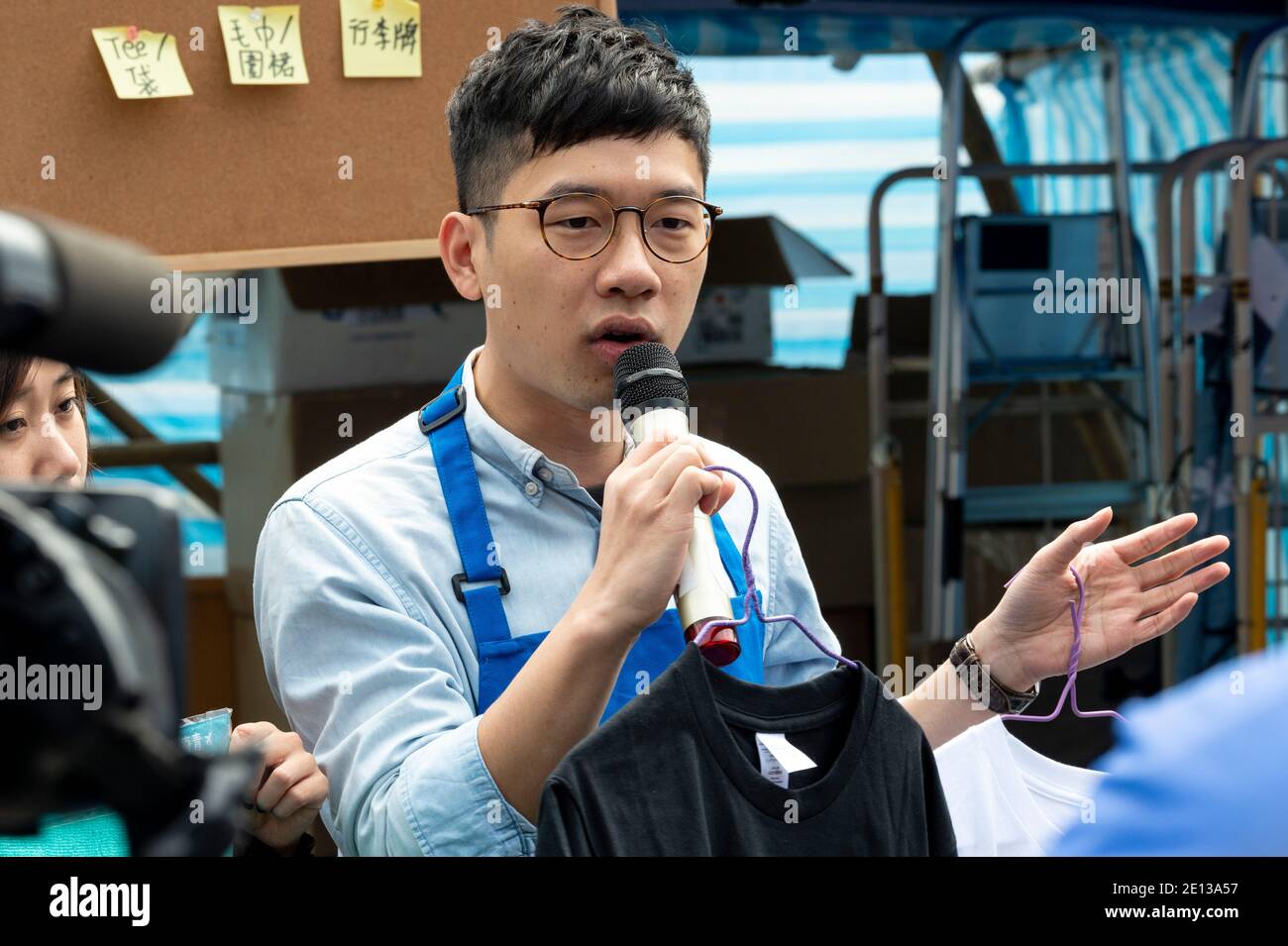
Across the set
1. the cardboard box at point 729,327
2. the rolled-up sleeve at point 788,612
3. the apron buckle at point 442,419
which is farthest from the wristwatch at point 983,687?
the cardboard box at point 729,327

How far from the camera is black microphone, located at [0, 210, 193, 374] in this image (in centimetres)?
48

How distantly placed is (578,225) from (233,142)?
662mm

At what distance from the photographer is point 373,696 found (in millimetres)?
1017

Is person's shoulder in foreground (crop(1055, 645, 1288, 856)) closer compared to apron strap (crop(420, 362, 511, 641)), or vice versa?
person's shoulder in foreground (crop(1055, 645, 1288, 856))

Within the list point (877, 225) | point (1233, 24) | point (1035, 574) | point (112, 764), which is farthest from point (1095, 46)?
point (112, 764)

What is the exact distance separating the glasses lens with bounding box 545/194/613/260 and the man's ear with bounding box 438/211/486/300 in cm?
12

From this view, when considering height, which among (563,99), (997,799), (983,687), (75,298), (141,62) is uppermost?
(141,62)

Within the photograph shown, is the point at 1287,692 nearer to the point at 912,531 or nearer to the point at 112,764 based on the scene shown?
the point at 112,764

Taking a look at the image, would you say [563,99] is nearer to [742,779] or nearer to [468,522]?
[468,522]

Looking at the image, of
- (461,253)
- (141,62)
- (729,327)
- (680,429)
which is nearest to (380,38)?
(141,62)

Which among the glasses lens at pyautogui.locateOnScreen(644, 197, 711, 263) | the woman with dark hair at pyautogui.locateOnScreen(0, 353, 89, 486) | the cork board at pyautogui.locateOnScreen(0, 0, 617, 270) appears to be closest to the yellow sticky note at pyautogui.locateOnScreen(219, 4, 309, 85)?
the cork board at pyautogui.locateOnScreen(0, 0, 617, 270)

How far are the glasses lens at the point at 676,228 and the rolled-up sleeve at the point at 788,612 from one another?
28 cm

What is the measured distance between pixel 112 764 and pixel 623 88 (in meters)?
0.76

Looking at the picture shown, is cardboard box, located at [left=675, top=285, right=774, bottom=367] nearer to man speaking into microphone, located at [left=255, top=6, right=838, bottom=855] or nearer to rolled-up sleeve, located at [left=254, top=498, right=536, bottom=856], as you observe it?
man speaking into microphone, located at [left=255, top=6, right=838, bottom=855]
